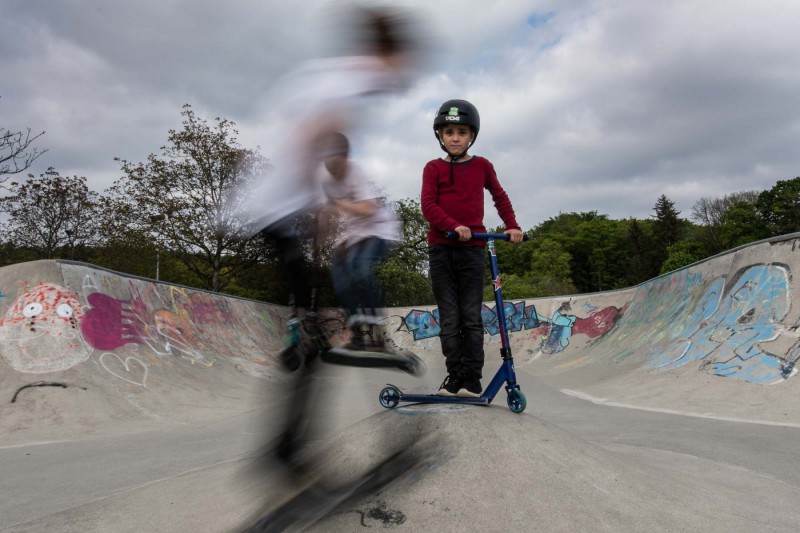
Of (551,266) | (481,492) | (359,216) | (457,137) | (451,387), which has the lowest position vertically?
(481,492)

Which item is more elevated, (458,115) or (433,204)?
(458,115)

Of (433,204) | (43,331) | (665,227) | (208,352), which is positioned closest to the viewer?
(433,204)

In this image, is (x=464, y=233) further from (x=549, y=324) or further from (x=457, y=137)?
(x=549, y=324)

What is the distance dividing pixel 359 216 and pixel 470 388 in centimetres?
145

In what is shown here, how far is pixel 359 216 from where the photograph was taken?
130 inches

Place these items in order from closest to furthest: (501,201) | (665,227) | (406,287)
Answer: (501,201)
(406,287)
(665,227)

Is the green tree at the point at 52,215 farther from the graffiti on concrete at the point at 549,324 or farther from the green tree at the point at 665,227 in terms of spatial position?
the green tree at the point at 665,227

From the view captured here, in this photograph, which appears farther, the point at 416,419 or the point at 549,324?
the point at 549,324

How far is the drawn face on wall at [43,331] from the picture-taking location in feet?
27.3

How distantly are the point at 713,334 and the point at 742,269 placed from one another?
69.2 inches

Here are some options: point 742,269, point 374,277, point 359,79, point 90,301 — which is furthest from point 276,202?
point 742,269

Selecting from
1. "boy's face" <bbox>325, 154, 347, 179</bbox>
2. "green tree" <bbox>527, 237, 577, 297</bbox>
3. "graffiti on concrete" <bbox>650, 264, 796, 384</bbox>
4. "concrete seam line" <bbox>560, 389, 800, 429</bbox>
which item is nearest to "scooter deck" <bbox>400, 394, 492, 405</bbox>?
"boy's face" <bbox>325, 154, 347, 179</bbox>

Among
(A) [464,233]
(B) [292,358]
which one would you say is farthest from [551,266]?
(B) [292,358]

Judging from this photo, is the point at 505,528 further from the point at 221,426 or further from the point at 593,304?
the point at 593,304
